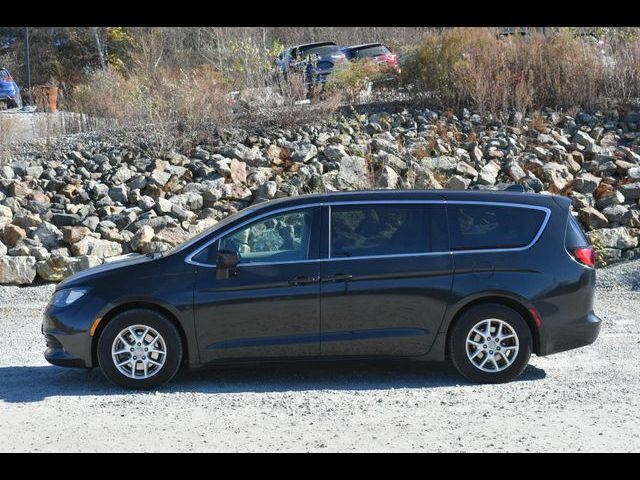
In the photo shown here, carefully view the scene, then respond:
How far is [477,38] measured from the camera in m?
21.7

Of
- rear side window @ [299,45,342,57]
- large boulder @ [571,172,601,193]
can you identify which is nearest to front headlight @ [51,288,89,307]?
large boulder @ [571,172,601,193]

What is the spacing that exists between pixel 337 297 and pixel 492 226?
59.2 inches

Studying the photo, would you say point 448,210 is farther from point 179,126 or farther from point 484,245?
point 179,126

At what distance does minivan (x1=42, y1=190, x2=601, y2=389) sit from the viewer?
833 cm

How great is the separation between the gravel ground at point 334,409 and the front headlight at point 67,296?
720 millimetres

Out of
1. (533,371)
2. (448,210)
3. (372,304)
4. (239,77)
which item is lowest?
(533,371)

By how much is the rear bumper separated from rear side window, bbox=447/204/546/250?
0.79 metres

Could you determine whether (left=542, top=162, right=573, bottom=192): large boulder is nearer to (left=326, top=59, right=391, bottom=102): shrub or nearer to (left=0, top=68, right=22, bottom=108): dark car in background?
(left=326, top=59, right=391, bottom=102): shrub

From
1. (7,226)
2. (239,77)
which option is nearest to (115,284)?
(7,226)

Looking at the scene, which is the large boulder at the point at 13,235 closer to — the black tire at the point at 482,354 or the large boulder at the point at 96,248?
the large boulder at the point at 96,248

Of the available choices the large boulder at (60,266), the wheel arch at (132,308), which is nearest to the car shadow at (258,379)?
the wheel arch at (132,308)

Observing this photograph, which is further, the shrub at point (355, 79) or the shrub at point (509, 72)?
the shrub at point (355, 79)

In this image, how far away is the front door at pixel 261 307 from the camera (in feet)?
27.4

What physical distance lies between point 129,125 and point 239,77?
344 centimetres
